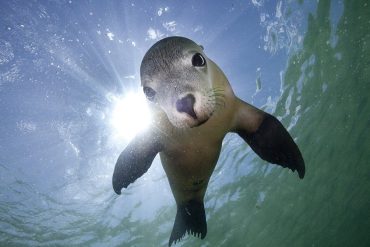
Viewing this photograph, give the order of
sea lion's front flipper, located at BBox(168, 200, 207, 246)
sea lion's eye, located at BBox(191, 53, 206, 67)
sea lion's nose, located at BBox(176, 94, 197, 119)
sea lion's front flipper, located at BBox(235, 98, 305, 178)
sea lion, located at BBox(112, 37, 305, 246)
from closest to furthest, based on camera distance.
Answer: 1. sea lion's nose, located at BBox(176, 94, 197, 119)
2. sea lion, located at BBox(112, 37, 305, 246)
3. sea lion's eye, located at BBox(191, 53, 206, 67)
4. sea lion's front flipper, located at BBox(235, 98, 305, 178)
5. sea lion's front flipper, located at BBox(168, 200, 207, 246)

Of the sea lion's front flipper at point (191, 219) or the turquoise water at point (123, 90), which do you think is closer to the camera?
the sea lion's front flipper at point (191, 219)

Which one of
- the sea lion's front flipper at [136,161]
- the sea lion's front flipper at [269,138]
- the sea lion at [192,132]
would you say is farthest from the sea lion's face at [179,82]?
the sea lion's front flipper at [269,138]

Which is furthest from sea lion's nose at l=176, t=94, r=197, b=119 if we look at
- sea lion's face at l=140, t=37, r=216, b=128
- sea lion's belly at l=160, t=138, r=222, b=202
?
sea lion's belly at l=160, t=138, r=222, b=202

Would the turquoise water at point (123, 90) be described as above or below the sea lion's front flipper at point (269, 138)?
above

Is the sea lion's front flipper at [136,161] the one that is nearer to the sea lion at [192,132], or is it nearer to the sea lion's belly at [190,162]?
the sea lion at [192,132]

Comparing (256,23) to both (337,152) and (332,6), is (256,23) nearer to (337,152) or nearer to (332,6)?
(332,6)

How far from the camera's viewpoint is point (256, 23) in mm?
8492

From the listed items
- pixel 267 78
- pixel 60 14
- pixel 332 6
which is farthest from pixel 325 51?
pixel 60 14

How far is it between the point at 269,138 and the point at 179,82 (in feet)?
5.25

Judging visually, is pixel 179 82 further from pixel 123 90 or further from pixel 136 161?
pixel 123 90

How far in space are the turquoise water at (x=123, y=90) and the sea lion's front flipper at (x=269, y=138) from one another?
4.26 meters

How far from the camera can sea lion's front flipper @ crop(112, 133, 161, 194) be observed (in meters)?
3.15

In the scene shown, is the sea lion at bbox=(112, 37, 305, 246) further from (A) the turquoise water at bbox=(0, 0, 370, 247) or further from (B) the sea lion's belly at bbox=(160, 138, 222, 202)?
(A) the turquoise water at bbox=(0, 0, 370, 247)

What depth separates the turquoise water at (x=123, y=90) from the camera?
6.72 m
